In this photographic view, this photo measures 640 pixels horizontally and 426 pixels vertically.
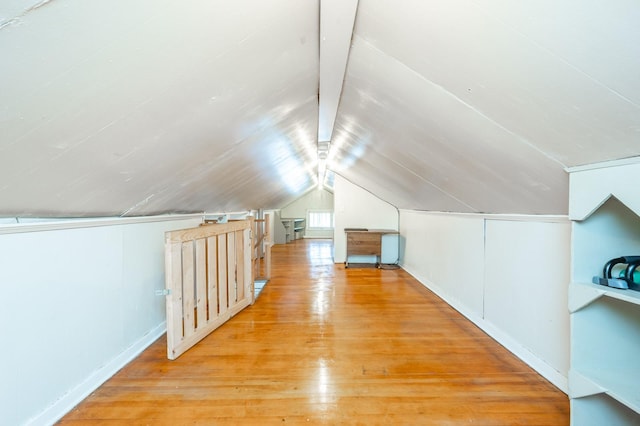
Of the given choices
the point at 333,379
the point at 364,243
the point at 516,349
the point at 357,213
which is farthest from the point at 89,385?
the point at 357,213

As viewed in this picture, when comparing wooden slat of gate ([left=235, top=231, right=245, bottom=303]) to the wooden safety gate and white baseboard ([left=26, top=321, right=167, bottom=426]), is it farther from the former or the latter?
white baseboard ([left=26, top=321, right=167, bottom=426])

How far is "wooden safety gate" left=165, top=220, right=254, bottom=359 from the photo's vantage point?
8.20 ft

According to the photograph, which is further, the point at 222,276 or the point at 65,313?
the point at 222,276

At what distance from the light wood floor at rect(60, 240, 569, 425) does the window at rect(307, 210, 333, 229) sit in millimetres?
8790

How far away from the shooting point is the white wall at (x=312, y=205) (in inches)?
482

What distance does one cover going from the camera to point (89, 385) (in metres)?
2.00

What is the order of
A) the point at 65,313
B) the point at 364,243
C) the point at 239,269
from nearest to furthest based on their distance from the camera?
the point at 65,313 → the point at 239,269 → the point at 364,243

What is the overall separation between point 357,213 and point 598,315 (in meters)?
5.41

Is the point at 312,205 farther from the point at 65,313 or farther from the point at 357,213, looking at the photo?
the point at 65,313

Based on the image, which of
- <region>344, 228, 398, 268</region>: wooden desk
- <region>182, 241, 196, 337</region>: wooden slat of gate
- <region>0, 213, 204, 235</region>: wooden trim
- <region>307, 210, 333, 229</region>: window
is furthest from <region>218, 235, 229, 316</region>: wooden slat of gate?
<region>307, 210, 333, 229</region>: window

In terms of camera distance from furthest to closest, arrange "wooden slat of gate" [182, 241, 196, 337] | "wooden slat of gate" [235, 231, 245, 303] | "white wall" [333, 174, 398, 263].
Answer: "white wall" [333, 174, 398, 263] < "wooden slat of gate" [235, 231, 245, 303] < "wooden slat of gate" [182, 241, 196, 337]

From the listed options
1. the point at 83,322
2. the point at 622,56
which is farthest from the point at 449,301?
the point at 83,322

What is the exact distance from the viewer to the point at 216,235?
10.6ft

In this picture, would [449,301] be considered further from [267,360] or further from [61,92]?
[61,92]
